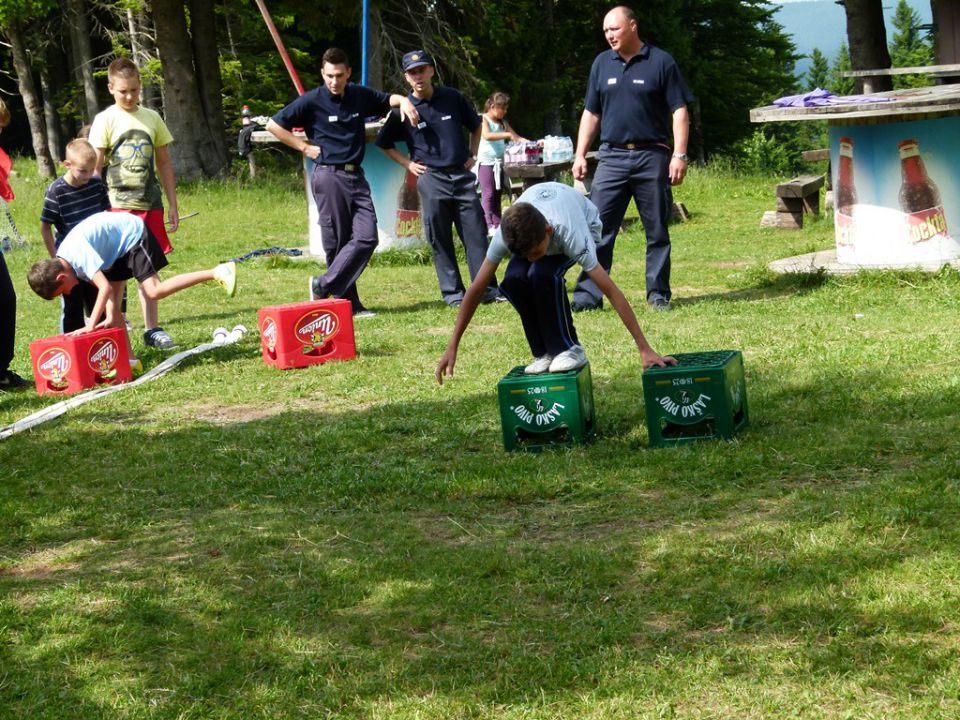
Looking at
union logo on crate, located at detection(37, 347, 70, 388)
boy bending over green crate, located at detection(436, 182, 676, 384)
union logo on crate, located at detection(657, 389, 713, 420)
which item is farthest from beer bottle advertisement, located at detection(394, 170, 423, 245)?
union logo on crate, located at detection(657, 389, 713, 420)

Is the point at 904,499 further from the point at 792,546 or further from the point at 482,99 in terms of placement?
the point at 482,99

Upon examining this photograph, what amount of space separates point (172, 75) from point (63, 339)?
17390 millimetres

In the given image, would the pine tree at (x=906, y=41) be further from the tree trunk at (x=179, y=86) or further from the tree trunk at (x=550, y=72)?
the tree trunk at (x=179, y=86)

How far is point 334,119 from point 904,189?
451 centimetres

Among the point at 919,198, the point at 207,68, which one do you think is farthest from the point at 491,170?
the point at 207,68

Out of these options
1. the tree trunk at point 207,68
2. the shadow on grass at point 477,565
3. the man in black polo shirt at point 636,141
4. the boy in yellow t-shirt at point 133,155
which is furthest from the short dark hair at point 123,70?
the tree trunk at point 207,68

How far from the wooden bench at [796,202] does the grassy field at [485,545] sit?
6876mm

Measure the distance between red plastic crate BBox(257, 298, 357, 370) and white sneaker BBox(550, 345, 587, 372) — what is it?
2.71 m

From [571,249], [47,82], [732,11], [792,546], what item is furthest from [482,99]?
[792,546]

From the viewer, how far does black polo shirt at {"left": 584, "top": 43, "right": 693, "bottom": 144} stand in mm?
9656

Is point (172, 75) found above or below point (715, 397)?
above

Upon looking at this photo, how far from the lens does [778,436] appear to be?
5934 millimetres

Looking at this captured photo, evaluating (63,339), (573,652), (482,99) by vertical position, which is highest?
(482,99)

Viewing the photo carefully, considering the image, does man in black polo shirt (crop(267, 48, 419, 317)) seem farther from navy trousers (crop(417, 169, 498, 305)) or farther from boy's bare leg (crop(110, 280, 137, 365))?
boy's bare leg (crop(110, 280, 137, 365))
